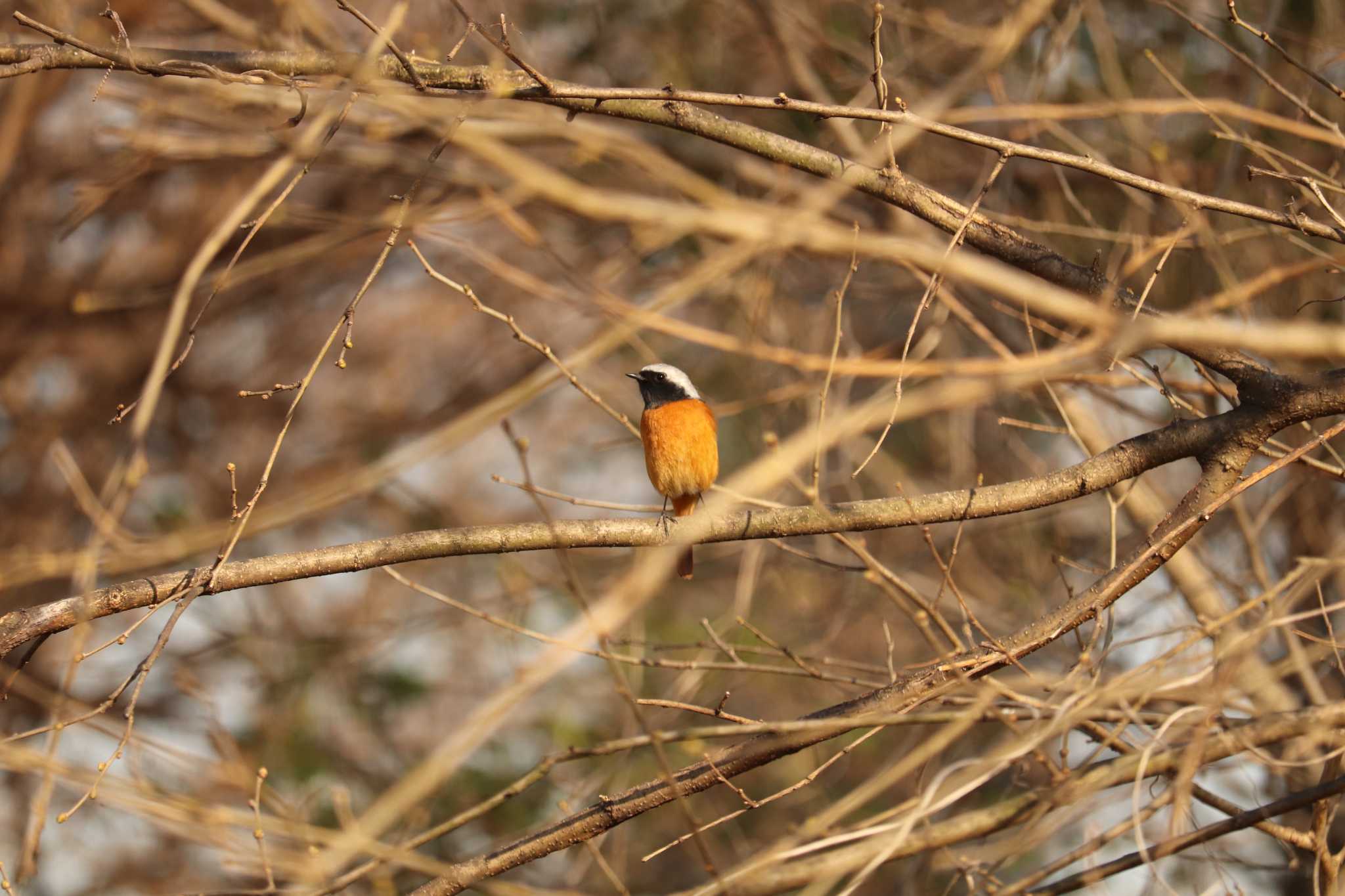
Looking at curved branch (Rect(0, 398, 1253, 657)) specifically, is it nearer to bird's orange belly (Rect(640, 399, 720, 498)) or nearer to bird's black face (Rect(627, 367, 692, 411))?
bird's orange belly (Rect(640, 399, 720, 498))

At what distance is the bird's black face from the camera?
5801 mm

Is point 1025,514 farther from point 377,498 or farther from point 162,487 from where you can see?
point 162,487

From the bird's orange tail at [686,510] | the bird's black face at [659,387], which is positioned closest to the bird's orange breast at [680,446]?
the bird's black face at [659,387]

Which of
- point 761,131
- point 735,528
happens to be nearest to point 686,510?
point 735,528

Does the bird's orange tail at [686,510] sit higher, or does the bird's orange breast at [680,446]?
the bird's orange breast at [680,446]

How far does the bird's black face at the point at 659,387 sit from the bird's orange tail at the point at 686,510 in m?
0.51

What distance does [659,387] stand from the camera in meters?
5.83

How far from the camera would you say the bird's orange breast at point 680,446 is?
5.49 metres

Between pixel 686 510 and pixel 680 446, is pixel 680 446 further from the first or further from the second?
pixel 686 510

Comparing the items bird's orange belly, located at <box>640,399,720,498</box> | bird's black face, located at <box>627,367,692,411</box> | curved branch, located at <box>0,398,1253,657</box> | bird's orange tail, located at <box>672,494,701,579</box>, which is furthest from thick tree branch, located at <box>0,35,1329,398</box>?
bird's orange tail, located at <box>672,494,701,579</box>

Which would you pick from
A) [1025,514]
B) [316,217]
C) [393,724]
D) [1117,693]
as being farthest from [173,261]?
[1117,693]

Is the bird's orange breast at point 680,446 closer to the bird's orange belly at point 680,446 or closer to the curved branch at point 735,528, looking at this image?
the bird's orange belly at point 680,446

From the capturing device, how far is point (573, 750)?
354cm

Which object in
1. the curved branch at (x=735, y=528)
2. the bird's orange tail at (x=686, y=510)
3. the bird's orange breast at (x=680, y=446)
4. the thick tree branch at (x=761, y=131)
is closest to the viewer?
the thick tree branch at (x=761, y=131)
